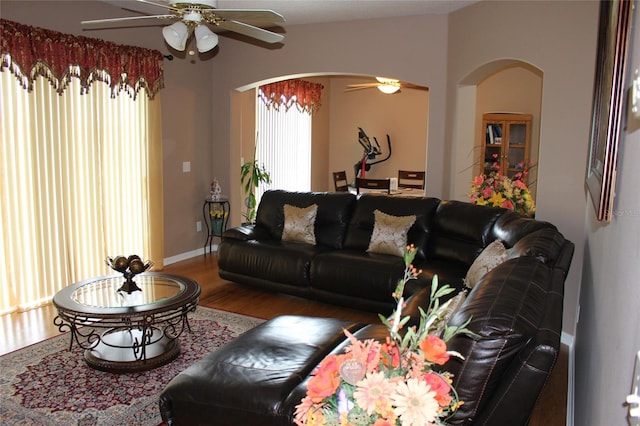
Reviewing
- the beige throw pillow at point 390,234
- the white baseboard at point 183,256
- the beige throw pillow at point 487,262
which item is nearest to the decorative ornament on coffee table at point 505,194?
the beige throw pillow at point 390,234

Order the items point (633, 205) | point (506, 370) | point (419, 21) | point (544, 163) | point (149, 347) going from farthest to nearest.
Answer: point (419, 21) → point (544, 163) → point (149, 347) → point (506, 370) → point (633, 205)

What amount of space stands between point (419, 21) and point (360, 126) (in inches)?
167

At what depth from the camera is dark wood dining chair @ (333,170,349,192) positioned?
8820 millimetres

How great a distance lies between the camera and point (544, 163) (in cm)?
408

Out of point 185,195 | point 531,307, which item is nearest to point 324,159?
point 185,195

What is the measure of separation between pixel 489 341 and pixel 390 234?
310cm

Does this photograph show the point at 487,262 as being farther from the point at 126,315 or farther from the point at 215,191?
the point at 215,191

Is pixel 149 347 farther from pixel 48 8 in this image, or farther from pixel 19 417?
pixel 48 8

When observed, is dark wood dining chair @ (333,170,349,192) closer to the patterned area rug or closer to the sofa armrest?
the sofa armrest

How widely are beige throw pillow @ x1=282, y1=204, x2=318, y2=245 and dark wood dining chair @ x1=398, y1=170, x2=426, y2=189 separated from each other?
10.7 ft

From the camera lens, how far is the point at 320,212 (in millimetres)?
5277

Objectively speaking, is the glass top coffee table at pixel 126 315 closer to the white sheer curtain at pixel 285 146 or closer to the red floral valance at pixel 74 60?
the red floral valance at pixel 74 60

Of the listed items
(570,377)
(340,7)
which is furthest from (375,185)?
(570,377)

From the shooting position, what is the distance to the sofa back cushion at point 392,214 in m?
4.68
